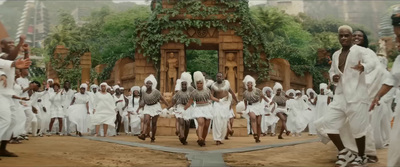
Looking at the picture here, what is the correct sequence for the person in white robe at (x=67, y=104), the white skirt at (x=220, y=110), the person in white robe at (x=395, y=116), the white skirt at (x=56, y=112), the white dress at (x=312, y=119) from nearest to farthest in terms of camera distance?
the person in white robe at (x=395, y=116), the white skirt at (x=220, y=110), the white skirt at (x=56, y=112), the person in white robe at (x=67, y=104), the white dress at (x=312, y=119)

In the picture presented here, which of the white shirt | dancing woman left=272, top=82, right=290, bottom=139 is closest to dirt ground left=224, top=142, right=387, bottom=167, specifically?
the white shirt

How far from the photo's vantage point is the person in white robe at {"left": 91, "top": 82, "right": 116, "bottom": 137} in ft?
64.4

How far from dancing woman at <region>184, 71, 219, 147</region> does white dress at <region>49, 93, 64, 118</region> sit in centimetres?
749

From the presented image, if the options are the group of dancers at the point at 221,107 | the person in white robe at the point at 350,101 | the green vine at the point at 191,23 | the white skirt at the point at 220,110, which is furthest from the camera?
the green vine at the point at 191,23

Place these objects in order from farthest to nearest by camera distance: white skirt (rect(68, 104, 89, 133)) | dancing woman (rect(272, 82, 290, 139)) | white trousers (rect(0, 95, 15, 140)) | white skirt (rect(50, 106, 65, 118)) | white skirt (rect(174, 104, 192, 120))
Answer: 1. white skirt (rect(68, 104, 89, 133))
2. white skirt (rect(50, 106, 65, 118))
3. dancing woman (rect(272, 82, 290, 139))
4. white skirt (rect(174, 104, 192, 120))
5. white trousers (rect(0, 95, 15, 140))

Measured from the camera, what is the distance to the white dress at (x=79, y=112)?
20000mm

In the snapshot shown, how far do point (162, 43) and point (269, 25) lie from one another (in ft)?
71.0

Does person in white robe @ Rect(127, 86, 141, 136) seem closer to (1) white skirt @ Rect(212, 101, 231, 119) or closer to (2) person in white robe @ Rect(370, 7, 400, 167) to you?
(1) white skirt @ Rect(212, 101, 231, 119)

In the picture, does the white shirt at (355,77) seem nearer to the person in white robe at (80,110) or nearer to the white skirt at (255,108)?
the white skirt at (255,108)

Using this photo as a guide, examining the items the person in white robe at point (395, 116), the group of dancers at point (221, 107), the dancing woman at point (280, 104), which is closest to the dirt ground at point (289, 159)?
the group of dancers at point (221, 107)

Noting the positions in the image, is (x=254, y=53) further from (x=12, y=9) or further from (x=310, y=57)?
(x=12, y=9)

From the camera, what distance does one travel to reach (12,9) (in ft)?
543

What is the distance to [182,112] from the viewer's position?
46.9 ft

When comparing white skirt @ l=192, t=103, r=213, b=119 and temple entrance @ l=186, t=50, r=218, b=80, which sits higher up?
temple entrance @ l=186, t=50, r=218, b=80
